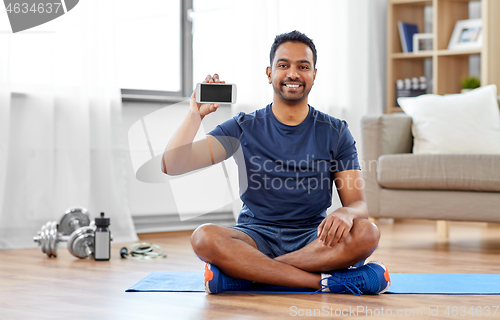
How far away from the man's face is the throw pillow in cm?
153

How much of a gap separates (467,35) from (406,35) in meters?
0.44

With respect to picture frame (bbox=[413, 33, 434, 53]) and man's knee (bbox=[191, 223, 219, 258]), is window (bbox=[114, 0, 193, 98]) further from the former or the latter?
man's knee (bbox=[191, 223, 219, 258])

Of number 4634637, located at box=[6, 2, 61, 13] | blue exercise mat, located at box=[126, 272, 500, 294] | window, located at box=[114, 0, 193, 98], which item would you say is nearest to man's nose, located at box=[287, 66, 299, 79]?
blue exercise mat, located at box=[126, 272, 500, 294]

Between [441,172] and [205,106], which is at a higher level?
[205,106]

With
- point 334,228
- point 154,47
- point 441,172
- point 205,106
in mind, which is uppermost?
point 154,47

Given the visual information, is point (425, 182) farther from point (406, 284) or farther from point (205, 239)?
point (205, 239)

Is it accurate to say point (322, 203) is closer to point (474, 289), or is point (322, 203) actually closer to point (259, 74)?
point (474, 289)

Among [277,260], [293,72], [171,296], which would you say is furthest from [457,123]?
[171,296]

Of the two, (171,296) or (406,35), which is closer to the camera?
(171,296)

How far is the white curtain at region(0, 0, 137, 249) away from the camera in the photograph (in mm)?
3041

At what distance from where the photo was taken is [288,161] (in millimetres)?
1931

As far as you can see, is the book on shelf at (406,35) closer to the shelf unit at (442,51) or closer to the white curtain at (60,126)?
the shelf unit at (442,51)

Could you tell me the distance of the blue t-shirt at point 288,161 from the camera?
1.93 meters

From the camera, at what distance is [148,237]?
358 cm
